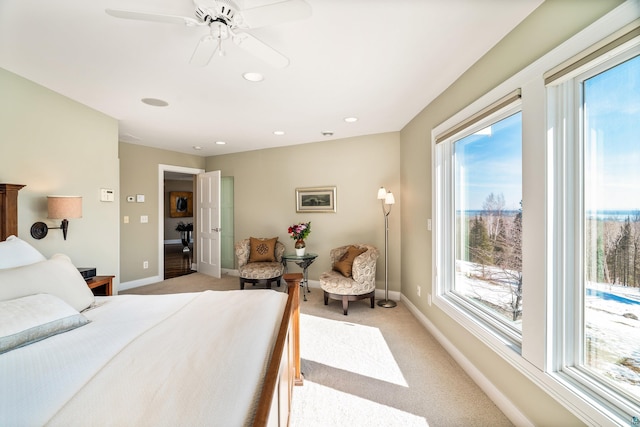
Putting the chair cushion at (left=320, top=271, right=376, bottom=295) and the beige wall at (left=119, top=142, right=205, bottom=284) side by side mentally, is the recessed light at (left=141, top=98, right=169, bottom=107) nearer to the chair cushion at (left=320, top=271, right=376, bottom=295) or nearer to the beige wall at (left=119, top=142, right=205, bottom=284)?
the beige wall at (left=119, top=142, right=205, bottom=284)

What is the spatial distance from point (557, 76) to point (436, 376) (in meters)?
2.16

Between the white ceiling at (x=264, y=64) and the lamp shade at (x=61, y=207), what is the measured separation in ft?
3.52

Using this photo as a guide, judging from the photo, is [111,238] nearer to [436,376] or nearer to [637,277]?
[436,376]

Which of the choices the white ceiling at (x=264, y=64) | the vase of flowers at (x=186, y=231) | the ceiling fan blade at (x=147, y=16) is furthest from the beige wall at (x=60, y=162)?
the vase of flowers at (x=186, y=231)

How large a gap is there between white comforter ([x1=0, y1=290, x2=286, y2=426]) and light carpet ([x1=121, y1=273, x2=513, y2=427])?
797 mm

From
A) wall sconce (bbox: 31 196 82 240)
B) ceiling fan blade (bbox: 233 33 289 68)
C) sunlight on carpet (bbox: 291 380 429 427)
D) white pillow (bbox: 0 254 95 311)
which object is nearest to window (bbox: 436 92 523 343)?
sunlight on carpet (bbox: 291 380 429 427)

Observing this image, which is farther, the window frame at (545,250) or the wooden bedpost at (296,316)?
the wooden bedpost at (296,316)

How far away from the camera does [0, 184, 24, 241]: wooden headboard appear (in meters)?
2.13

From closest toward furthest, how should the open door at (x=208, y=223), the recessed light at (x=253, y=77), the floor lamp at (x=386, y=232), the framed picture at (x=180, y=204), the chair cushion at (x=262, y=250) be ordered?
the recessed light at (x=253, y=77), the floor lamp at (x=386, y=232), the chair cushion at (x=262, y=250), the open door at (x=208, y=223), the framed picture at (x=180, y=204)

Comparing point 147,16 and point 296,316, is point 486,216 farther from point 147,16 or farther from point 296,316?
point 147,16

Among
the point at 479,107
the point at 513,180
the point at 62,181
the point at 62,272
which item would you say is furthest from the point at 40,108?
the point at 513,180

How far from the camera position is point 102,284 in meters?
2.62

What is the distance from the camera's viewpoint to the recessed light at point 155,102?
2799mm

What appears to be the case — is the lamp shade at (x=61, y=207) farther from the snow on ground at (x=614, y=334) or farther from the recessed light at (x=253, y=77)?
the snow on ground at (x=614, y=334)
